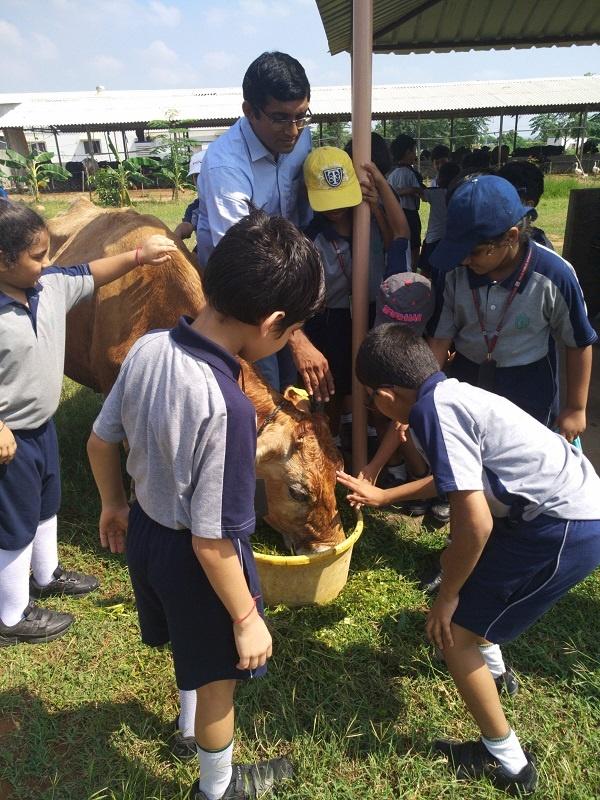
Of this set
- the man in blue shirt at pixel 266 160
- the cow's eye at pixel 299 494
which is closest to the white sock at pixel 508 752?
the cow's eye at pixel 299 494

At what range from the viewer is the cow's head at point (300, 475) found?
304 cm

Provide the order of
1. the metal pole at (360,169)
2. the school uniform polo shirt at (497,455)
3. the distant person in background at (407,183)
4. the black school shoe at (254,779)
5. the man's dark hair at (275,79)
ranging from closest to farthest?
the school uniform polo shirt at (497,455) < the black school shoe at (254,779) < the metal pole at (360,169) < the man's dark hair at (275,79) < the distant person in background at (407,183)

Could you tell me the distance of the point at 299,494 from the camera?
3.07 meters

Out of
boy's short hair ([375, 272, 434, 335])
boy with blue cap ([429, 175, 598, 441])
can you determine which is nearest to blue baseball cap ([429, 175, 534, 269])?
boy with blue cap ([429, 175, 598, 441])

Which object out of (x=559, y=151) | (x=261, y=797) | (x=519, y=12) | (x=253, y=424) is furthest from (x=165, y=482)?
(x=559, y=151)

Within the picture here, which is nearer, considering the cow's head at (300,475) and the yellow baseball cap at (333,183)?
the cow's head at (300,475)

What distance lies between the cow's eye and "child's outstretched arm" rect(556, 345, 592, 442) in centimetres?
137

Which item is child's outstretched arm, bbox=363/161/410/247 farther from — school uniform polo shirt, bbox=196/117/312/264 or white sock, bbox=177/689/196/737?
white sock, bbox=177/689/196/737

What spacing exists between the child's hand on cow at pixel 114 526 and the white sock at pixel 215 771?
2.49ft

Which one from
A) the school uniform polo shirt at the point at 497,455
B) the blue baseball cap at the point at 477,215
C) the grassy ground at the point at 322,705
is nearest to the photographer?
the school uniform polo shirt at the point at 497,455

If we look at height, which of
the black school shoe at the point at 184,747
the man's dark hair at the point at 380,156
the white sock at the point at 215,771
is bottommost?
the black school shoe at the point at 184,747

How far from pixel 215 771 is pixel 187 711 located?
1.35 feet

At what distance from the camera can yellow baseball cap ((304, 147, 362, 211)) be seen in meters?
3.23

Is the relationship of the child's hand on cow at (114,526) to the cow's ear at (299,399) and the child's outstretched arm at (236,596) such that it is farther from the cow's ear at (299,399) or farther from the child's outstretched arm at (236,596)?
the cow's ear at (299,399)
